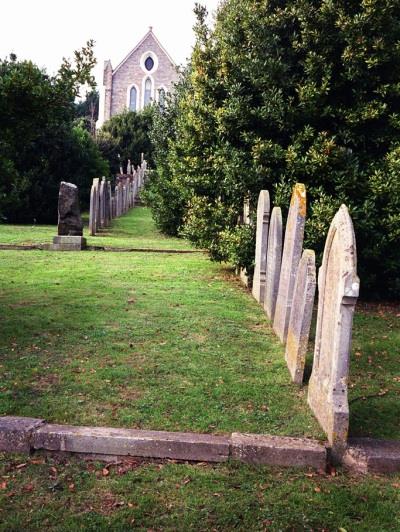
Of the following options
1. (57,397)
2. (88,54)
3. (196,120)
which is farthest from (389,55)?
(57,397)

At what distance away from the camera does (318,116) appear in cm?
945

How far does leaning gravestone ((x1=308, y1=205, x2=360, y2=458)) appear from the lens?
4.27 meters

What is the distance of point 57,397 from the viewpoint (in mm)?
5090

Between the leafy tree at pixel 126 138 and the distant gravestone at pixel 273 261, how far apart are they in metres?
37.6

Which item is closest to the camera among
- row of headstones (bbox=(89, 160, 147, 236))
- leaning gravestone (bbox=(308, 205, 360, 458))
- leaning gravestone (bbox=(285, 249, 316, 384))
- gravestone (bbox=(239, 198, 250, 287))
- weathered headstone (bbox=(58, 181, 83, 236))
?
leaning gravestone (bbox=(308, 205, 360, 458))

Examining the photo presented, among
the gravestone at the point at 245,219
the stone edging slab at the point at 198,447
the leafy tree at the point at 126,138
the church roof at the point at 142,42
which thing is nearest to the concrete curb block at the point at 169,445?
the stone edging slab at the point at 198,447

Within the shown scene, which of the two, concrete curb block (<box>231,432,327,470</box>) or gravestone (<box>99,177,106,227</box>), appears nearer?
concrete curb block (<box>231,432,327,470</box>)

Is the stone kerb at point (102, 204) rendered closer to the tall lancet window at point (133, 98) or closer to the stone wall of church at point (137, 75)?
the stone wall of church at point (137, 75)

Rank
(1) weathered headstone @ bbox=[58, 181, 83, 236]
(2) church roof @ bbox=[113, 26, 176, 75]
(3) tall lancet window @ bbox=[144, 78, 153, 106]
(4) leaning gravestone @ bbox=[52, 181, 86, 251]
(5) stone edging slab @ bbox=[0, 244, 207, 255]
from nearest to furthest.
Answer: (5) stone edging slab @ bbox=[0, 244, 207, 255]
(4) leaning gravestone @ bbox=[52, 181, 86, 251]
(1) weathered headstone @ bbox=[58, 181, 83, 236]
(2) church roof @ bbox=[113, 26, 176, 75]
(3) tall lancet window @ bbox=[144, 78, 153, 106]

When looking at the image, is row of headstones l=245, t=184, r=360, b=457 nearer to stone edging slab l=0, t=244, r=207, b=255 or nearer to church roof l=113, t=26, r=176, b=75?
stone edging slab l=0, t=244, r=207, b=255

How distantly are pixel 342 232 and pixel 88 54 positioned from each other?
3.57m

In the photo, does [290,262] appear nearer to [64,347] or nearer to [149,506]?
[64,347]

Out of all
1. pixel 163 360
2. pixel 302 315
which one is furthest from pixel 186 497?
pixel 163 360

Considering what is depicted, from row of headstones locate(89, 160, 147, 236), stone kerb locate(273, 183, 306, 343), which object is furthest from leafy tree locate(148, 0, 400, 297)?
row of headstones locate(89, 160, 147, 236)
